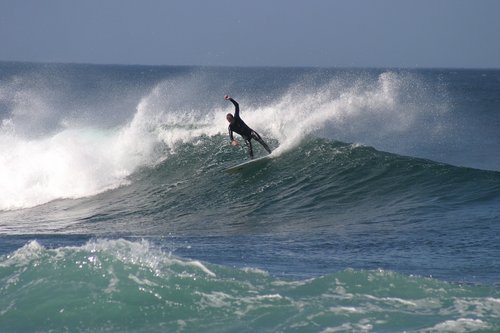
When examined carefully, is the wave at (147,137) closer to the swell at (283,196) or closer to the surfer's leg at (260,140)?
the surfer's leg at (260,140)

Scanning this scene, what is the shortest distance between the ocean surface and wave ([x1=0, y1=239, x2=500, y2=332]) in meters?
0.02

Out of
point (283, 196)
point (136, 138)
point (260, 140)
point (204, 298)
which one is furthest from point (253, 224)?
point (136, 138)

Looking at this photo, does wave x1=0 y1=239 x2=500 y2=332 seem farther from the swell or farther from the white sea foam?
the white sea foam

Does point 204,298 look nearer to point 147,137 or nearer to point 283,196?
point 283,196

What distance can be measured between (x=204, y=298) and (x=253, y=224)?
616 centimetres

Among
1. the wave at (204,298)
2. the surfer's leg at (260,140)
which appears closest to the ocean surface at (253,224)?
the wave at (204,298)

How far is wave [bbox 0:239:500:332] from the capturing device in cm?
740

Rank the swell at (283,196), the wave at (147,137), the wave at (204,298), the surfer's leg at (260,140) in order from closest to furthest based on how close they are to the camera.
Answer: the wave at (204,298)
the swell at (283,196)
the surfer's leg at (260,140)
the wave at (147,137)

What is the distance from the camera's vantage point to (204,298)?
26.2 feet

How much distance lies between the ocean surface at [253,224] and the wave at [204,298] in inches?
0.8

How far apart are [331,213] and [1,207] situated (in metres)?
8.89

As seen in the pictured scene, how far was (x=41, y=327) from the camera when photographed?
7.54 meters

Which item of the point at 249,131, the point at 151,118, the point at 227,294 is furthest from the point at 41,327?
the point at 151,118

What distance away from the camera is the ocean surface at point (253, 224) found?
7734 mm
